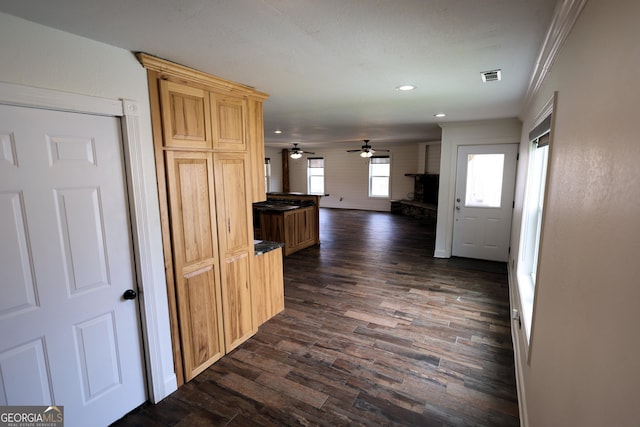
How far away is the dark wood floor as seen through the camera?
2.06 metres

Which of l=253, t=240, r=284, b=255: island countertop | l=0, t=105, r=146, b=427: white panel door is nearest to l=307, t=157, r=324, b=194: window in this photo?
l=253, t=240, r=284, b=255: island countertop

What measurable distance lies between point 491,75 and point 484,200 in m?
3.26

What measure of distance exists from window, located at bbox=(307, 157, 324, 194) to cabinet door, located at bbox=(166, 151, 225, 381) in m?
9.83

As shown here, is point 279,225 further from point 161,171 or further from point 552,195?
point 552,195

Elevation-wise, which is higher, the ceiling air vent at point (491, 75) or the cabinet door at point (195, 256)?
the ceiling air vent at point (491, 75)

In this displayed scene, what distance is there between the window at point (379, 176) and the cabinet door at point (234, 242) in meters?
8.74

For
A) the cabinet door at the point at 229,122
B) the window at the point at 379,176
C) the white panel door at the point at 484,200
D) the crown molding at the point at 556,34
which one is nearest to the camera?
the crown molding at the point at 556,34

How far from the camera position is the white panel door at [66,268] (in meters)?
1.53

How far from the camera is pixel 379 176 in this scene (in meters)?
11.1

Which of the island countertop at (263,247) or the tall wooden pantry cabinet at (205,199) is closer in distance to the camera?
the tall wooden pantry cabinet at (205,199)

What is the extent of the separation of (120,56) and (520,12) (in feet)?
7.19

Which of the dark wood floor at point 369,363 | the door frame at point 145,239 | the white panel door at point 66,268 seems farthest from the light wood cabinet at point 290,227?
the white panel door at point 66,268

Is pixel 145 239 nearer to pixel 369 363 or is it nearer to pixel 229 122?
pixel 229 122

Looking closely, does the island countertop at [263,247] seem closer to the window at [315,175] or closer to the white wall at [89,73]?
the white wall at [89,73]
